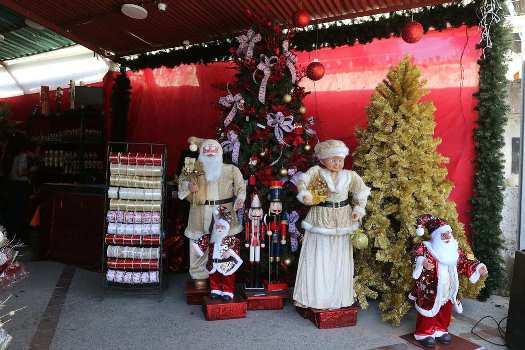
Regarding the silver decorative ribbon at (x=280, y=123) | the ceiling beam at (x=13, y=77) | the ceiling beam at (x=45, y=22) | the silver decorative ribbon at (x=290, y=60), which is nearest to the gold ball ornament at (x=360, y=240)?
the silver decorative ribbon at (x=280, y=123)

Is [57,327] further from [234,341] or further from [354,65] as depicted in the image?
[354,65]

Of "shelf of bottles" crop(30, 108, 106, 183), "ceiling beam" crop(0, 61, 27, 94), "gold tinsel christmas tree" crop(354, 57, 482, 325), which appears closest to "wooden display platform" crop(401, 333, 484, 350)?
"gold tinsel christmas tree" crop(354, 57, 482, 325)

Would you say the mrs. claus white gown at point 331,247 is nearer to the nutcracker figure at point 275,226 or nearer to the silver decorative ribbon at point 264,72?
the nutcracker figure at point 275,226

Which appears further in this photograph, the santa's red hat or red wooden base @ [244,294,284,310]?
red wooden base @ [244,294,284,310]

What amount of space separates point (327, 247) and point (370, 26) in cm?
296

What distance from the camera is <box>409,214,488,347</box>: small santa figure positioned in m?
3.61

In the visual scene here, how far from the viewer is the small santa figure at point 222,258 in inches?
171

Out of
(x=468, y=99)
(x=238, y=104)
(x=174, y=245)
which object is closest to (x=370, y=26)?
(x=468, y=99)

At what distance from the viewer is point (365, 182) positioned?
4574 mm

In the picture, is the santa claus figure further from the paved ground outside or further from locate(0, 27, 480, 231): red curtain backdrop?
locate(0, 27, 480, 231): red curtain backdrop

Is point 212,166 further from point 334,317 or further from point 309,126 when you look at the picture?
point 334,317

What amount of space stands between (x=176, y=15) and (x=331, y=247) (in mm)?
3752

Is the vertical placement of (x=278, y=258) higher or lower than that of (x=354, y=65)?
lower

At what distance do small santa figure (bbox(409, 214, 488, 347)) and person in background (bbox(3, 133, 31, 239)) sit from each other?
6584 mm
